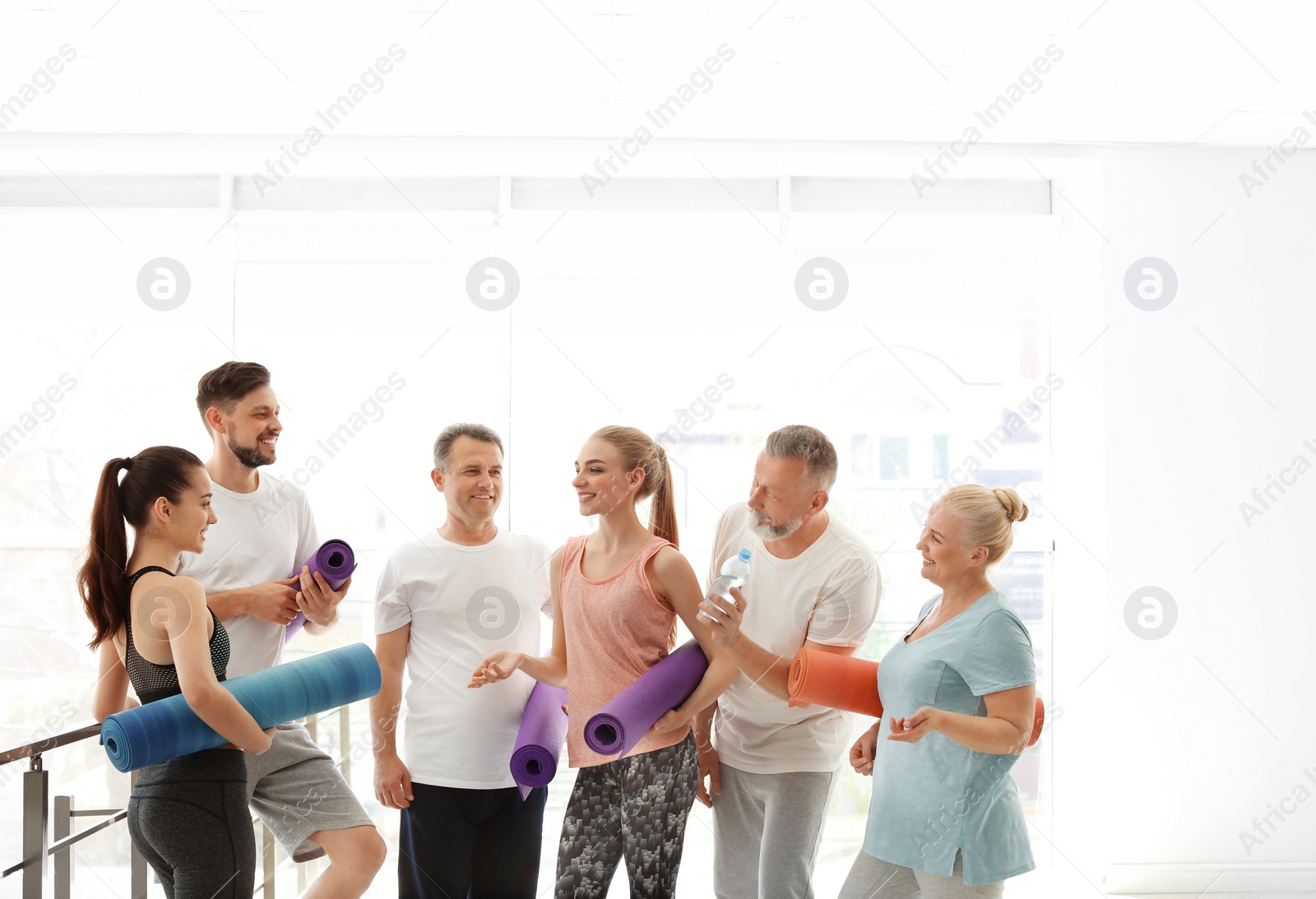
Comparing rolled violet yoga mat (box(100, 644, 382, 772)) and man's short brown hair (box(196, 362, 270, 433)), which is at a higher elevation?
man's short brown hair (box(196, 362, 270, 433))

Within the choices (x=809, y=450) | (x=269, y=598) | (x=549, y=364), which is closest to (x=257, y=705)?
(x=269, y=598)

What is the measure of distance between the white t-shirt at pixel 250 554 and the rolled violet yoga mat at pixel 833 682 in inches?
45.2

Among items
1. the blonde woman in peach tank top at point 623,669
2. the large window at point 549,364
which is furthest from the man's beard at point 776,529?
the large window at point 549,364

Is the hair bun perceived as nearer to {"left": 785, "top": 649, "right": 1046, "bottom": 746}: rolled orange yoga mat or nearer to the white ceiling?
{"left": 785, "top": 649, "right": 1046, "bottom": 746}: rolled orange yoga mat

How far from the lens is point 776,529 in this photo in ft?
6.23

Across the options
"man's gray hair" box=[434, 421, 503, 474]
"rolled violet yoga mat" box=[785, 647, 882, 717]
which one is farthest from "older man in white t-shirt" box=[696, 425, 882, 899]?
"man's gray hair" box=[434, 421, 503, 474]

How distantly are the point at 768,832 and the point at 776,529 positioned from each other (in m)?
0.63

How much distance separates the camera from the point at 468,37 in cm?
269

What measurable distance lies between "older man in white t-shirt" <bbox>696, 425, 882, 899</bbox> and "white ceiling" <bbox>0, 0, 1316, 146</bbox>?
1.46 m

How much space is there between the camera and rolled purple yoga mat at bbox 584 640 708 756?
1.61 meters

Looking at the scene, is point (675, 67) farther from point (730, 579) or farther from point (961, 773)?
point (961, 773)

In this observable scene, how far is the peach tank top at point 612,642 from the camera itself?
5.92 feet

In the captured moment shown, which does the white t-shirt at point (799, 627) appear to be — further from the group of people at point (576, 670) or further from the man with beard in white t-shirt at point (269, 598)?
the man with beard in white t-shirt at point (269, 598)

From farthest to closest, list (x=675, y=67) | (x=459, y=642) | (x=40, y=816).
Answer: (x=675, y=67) < (x=459, y=642) < (x=40, y=816)
